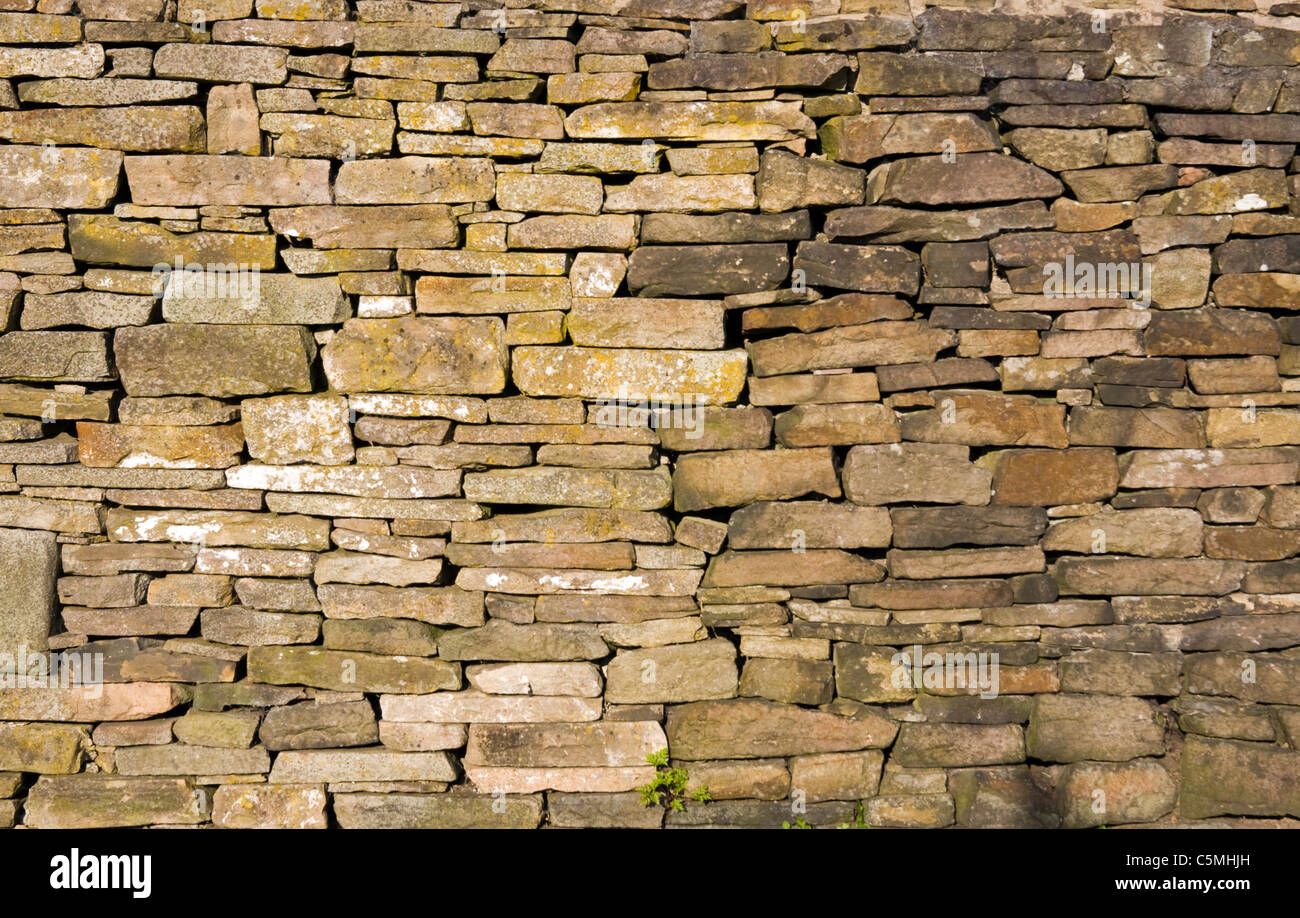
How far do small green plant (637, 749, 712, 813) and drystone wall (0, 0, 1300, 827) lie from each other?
0.05ft

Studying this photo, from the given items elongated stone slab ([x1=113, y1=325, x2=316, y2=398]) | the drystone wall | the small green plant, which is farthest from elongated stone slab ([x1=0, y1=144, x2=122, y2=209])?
the small green plant

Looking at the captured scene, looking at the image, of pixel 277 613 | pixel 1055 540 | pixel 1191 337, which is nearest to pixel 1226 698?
pixel 1055 540

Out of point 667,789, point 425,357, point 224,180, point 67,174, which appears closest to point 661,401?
point 425,357

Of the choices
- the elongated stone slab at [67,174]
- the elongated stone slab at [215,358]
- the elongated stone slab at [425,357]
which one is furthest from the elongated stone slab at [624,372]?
the elongated stone slab at [67,174]

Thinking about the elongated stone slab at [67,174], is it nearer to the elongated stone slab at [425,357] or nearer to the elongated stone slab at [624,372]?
the elongated stone slab at [425,357]

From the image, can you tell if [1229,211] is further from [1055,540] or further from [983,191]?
[1055,540]

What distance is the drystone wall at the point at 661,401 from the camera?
3.83 metres

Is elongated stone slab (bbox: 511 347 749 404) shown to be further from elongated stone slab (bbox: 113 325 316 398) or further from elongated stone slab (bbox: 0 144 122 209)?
elongated stone slab (bbox: 0 144 122 209)

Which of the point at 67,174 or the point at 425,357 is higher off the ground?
the point at 67,174

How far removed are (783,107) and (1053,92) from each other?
1.14 m

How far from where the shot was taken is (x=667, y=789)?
12.8 ft

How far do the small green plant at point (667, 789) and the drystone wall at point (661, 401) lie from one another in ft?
0.05

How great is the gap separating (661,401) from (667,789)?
65.0 inches

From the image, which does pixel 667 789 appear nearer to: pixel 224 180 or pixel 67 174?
pixel 224 180
